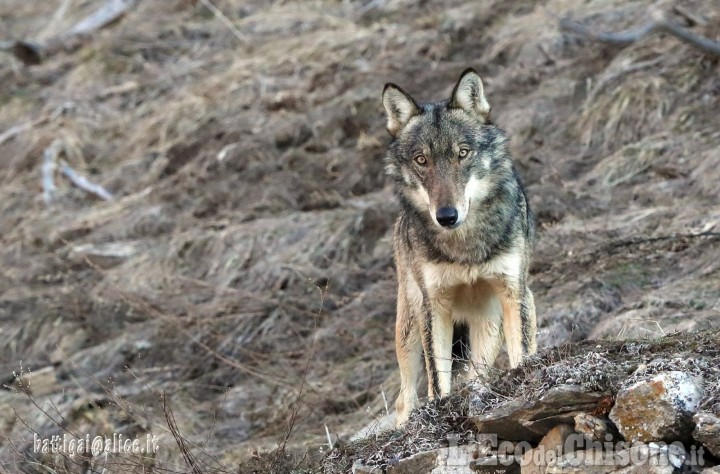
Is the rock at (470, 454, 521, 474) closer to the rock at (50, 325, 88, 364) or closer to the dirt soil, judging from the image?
the dirt soil

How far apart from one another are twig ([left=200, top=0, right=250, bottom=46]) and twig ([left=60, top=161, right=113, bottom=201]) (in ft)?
14.0

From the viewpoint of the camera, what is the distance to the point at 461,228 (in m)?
6.79

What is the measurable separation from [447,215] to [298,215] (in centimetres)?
715

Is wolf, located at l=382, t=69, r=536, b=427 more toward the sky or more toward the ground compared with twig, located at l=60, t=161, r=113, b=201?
more toward the sky

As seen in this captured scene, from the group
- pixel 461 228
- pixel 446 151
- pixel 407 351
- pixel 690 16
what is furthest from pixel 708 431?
pixel 690 16

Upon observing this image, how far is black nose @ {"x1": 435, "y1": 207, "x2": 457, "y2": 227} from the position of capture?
6.34 meters

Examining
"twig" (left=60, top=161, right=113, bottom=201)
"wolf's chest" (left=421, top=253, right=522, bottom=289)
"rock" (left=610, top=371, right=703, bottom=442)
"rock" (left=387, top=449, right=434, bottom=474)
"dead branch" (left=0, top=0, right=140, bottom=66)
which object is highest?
"rock" (left=610, top=371, right=703, bottom=442)

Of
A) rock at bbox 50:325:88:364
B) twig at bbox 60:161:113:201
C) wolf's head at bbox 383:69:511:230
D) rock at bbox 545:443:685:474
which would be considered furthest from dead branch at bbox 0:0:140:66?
rock at bbox 545:443:685:474

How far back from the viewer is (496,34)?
15.6 meters

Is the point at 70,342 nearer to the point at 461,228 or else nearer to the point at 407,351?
the point at 407,351

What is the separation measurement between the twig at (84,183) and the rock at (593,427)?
1214 cm

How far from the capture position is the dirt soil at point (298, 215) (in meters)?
9.30

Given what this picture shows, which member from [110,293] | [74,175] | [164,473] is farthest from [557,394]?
[74,175]

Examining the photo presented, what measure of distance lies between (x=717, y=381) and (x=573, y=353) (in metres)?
0.91
